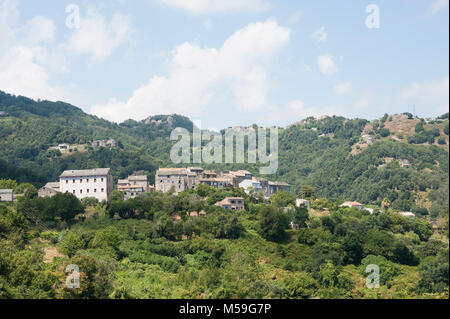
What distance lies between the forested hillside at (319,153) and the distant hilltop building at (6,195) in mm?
23504

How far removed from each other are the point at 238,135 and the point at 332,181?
32.2 m

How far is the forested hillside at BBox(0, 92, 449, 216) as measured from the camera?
85312 mm

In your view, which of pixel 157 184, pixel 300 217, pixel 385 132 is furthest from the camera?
pixel 385 132

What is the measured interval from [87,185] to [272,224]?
69.1 feet

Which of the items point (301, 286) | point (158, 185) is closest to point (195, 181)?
point (158, 185)

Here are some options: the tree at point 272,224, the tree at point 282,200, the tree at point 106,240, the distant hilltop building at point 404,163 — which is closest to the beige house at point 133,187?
the tree at point 106,240

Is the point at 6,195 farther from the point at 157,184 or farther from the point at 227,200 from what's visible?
the point at 227,200

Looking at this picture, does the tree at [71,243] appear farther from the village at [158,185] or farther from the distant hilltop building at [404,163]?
the distant hilltop building at [404,163]

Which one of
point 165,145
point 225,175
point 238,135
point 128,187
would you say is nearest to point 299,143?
point 238,135

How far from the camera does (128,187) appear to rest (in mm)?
58875

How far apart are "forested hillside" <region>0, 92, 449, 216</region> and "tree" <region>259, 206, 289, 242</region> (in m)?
20.7

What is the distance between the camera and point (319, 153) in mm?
127312
